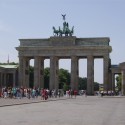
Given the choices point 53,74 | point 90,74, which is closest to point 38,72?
point 53,74

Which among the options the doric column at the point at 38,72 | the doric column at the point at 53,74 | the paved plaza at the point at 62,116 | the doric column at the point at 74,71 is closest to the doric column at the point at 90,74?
the doric column at the point at 74,71

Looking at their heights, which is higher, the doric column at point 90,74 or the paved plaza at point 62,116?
the doric column at point 90,74

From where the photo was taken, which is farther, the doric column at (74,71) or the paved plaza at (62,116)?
the doric column at (74,71)

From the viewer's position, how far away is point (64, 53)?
352ft

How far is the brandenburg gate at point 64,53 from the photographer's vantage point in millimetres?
105750

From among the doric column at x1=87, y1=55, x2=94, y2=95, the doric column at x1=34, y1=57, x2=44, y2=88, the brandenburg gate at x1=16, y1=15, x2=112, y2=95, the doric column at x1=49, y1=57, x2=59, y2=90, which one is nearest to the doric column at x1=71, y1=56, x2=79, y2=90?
the brandenburg gate at x1=16, y1=15, x2=112, y2=95

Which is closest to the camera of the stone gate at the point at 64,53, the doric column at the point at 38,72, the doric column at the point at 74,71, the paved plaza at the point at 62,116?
the paved plaza at the point at 62,116

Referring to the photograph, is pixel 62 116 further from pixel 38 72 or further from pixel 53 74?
pixel 38 72

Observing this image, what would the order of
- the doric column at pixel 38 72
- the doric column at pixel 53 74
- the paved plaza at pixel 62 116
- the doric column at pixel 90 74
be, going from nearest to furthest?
the paved plaza at pixel 62 116, the doric column at pixel 90 74, the doric column at pixel 53 74, the doric column at pixel 38 72

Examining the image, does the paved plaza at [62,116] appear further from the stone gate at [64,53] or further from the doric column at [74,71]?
the doric column at [74,71]

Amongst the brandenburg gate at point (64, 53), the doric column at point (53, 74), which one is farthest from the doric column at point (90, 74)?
the doric column at point (53, 74)

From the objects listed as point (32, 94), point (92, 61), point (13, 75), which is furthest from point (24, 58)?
point (32, 94)

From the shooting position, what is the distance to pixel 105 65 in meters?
106

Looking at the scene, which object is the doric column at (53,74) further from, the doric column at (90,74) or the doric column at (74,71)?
the doric column at (90,74)
